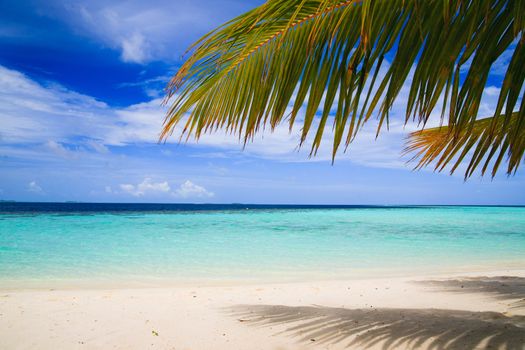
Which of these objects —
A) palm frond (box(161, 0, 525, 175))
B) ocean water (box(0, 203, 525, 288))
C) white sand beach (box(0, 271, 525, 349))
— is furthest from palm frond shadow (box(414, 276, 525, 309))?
palm frond (box(161, 0, 525, 175))

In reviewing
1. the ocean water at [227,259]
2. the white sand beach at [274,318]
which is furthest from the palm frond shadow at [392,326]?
the ocean water at [227,259]

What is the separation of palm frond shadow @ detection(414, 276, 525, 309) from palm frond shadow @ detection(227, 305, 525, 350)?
109cm

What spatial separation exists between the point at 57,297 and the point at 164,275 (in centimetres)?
248

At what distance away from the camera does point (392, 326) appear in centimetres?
313

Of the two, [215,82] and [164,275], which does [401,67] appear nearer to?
[215,82]

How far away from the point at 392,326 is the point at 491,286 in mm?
A: 2987

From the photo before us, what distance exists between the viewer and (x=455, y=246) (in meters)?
11.8

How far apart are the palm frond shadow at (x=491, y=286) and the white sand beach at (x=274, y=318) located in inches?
0.5

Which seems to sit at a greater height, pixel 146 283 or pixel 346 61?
pixel 346 61

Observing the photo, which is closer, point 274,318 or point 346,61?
point 346,61

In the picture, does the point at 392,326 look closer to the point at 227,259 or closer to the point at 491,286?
the point at 491,286

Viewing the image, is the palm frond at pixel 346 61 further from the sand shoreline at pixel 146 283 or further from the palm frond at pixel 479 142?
the sand shoreline at pixel 146 283

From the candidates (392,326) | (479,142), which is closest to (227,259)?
(392,326)

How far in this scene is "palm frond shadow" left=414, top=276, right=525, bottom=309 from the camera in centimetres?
438
